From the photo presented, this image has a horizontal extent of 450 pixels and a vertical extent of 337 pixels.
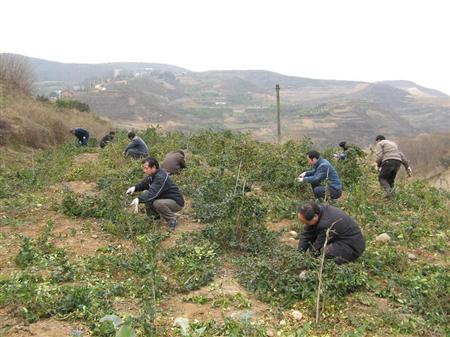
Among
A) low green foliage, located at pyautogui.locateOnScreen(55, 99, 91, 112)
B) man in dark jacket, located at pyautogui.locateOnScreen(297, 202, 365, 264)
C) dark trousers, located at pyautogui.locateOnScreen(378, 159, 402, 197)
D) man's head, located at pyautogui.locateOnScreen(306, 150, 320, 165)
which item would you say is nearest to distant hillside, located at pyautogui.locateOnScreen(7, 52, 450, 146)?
low green foliage, located at pyautogui.locateOnScreen(55, 99, 91, 112)

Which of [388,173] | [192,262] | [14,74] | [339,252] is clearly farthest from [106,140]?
[14,74]

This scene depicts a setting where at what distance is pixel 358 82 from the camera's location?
166375 mm

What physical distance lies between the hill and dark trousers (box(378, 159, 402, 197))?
0.24 metres

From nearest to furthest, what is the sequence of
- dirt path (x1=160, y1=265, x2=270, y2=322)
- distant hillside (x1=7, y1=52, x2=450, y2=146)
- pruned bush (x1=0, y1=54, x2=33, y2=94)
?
dirt path (x1=160, y1=265, x2=270, y2=322)
pruned bush (x1=0, y1=54, x2=33, y2=94)
distant hillside (x1=7, y1=52, x2=450, y2=146)

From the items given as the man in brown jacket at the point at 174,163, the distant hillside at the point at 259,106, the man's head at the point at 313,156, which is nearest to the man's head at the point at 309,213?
the man's head at the point at 313,156

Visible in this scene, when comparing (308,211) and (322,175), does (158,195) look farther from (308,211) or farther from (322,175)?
(322,175)

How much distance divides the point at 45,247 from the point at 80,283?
3.69ft

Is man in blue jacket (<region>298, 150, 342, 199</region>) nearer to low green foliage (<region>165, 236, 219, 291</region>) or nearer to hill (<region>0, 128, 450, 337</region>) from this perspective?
hill (<region>0, 128, 450, 337</region>)

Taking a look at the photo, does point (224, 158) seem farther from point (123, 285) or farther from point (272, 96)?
point (272, 96)

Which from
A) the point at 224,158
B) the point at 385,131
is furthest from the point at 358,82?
the point at 224,158

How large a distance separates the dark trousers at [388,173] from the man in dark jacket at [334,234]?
3837 mm

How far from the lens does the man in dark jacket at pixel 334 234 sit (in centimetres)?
501

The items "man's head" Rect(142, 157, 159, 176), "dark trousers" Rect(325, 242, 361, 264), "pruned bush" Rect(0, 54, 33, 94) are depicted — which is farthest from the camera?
"pruned bush" Rect(0, 54, 33, 94)

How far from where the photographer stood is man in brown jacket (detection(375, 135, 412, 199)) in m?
8.54
